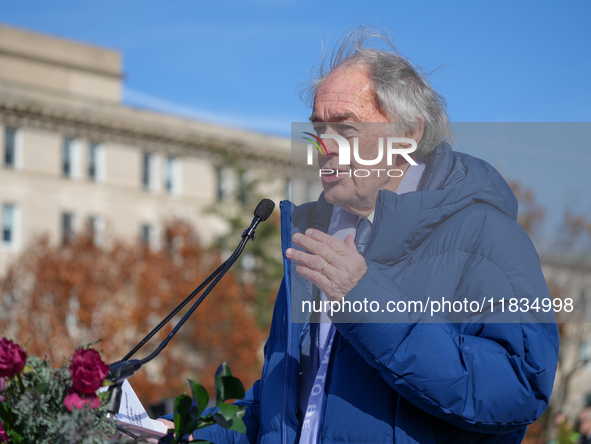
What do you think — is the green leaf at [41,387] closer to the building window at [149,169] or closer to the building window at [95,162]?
the building window at [95,162]

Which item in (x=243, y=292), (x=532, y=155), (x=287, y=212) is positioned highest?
(x=532, y=155)

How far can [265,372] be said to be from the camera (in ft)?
9.40

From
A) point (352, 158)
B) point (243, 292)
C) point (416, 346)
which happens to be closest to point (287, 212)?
point (352, 158)

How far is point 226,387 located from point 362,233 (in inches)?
32.9

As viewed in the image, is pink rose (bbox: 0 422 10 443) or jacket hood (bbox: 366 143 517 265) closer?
pink rose (bbox: 0 422 10 443)

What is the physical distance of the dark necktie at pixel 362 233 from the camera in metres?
2.64

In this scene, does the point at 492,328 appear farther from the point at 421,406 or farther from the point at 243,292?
the point at 243,292

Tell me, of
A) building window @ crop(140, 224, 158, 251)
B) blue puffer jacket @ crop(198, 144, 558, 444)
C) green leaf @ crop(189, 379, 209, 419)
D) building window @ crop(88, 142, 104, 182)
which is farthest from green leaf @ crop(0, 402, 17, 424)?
building window @ crop(88, 142, 104, 182)

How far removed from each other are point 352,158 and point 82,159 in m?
39.8

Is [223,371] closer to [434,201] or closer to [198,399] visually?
[198,399]

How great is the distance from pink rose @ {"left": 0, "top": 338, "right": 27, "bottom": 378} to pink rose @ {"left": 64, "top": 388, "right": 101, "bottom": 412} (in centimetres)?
15

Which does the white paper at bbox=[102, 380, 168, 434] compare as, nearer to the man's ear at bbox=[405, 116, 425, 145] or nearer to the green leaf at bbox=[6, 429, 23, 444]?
the green leaf at bbox=[6, 429, 23, 444]

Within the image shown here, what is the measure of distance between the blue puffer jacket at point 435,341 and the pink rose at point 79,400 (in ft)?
2.18

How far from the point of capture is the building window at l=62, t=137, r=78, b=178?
40.5m
